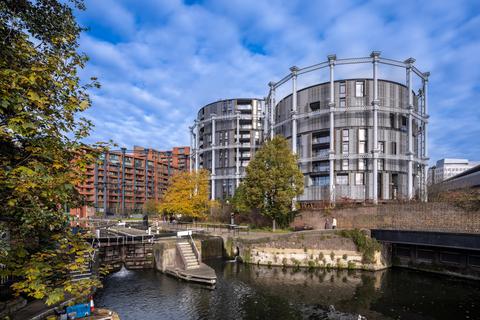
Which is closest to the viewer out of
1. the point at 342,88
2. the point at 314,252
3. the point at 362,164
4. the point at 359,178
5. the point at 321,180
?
the point at 314,252

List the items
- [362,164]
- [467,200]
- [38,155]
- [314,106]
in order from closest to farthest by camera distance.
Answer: [38,155], [467,200], [362,164], [314,106]

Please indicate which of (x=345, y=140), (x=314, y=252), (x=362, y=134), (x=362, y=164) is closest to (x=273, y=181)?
(x=314, y=252)

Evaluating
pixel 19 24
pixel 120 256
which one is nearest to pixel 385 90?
pixel 120 256

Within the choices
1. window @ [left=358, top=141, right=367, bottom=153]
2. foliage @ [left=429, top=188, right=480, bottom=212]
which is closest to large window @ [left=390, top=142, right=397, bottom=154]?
window @ [left=358, top=141, right=367, bottom=153]

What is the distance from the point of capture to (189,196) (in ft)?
147

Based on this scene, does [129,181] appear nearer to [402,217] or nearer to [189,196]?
[189,196]

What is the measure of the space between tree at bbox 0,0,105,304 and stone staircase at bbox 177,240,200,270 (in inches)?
711

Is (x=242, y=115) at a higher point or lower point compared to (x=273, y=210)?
higher

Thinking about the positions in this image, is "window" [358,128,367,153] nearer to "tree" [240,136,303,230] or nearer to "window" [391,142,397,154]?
"window" [391,142,397,154]

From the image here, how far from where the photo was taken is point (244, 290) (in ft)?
66.2

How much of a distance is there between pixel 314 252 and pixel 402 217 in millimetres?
9920

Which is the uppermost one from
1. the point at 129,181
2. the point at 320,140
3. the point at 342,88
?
the point at 342,88

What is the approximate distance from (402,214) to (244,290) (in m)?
18.7

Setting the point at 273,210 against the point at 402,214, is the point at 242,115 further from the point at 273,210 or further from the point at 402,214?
the point at 402,214
